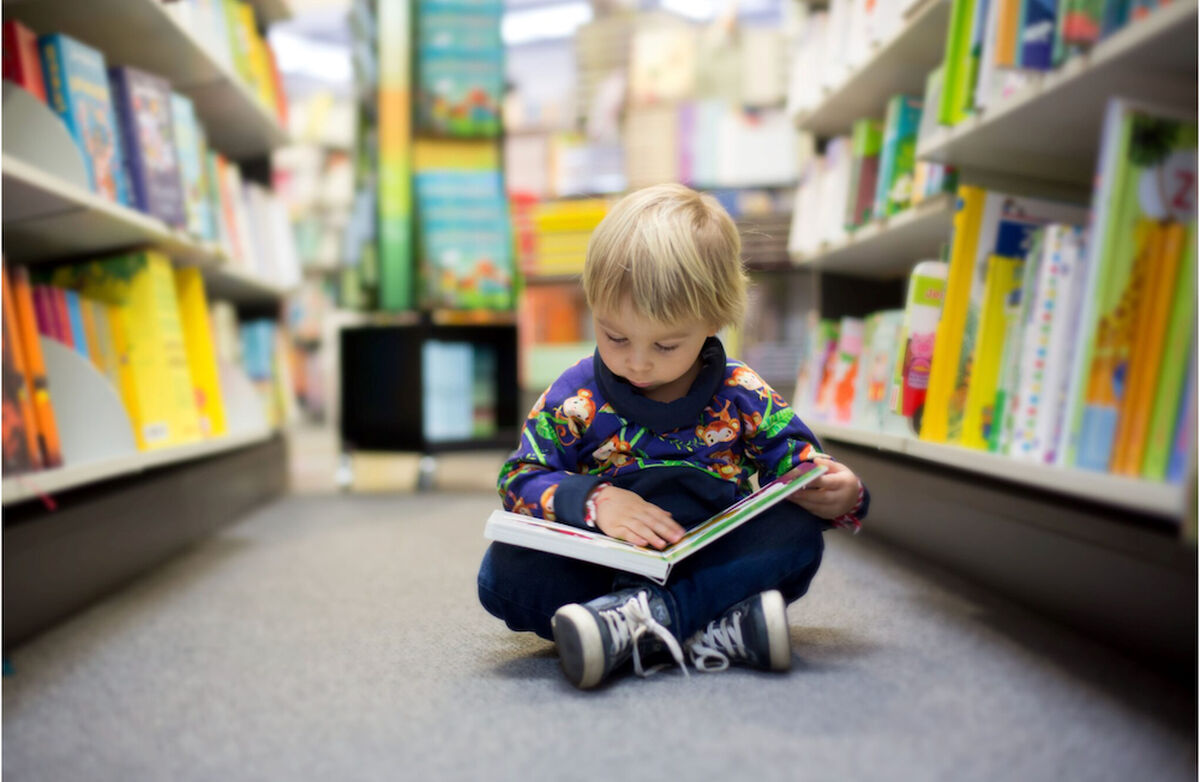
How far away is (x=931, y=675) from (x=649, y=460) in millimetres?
362

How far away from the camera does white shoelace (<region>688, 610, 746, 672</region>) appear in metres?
0.84

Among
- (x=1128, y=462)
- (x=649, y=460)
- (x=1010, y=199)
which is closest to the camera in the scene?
(x=1128, y=462)

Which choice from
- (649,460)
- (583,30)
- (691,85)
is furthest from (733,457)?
(583,30)

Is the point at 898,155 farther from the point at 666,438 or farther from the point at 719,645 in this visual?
the point at 719,645

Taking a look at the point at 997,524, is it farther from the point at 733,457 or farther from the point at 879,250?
the point at 879,250

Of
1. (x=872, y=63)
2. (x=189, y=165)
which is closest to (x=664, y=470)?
(x=872, y=63)

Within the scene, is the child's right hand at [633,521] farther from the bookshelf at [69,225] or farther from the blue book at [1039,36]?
the bookshelf at [69,225]

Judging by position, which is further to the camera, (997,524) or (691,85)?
(691,85)

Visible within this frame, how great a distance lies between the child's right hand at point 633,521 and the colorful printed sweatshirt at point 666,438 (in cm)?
5

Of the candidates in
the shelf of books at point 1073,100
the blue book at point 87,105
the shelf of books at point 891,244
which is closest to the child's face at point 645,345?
the shelf of books at point 1073,100

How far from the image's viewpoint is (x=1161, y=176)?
28.4 inches

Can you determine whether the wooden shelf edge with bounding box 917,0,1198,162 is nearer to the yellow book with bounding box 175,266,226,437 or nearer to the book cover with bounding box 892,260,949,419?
the book cover with bounding box 892,260,949,419

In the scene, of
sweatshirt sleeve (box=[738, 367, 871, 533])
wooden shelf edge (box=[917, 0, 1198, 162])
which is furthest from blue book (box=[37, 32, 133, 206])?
wooden shelf edge (box=[917, 0, 1198, 162])

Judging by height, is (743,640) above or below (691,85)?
below
